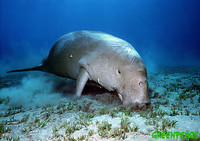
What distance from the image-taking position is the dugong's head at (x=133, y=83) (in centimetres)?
244

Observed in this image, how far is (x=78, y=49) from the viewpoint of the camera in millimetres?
4207

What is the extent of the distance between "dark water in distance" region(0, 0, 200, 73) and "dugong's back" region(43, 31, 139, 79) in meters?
97.1

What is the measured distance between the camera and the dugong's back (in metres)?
3.43

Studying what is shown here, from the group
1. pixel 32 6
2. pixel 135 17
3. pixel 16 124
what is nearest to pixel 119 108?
pixel 16 124

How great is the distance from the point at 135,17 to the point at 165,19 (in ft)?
88.5

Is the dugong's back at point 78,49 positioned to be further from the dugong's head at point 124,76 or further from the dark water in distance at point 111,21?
the dark water in distance at point 111,21

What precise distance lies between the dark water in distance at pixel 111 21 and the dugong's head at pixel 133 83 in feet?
324

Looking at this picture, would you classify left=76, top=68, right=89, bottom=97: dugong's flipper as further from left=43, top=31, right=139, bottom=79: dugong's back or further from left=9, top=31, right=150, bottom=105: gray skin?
left=43, top=31, right=139, bottom=79: dugong's back

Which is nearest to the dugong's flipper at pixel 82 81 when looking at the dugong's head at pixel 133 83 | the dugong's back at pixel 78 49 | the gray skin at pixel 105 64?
the gray skin at pixel 105 64

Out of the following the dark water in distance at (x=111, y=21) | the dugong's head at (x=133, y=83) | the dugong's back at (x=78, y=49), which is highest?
the dark water in distance at (x=111, y=21)

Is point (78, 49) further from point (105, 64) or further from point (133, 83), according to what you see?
point (133, 83)

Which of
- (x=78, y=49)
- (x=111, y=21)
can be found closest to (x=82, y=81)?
(x=78, y=49)

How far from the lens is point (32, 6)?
314 ft

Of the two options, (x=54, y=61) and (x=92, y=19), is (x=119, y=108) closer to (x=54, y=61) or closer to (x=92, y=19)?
(x=54, y=61)
